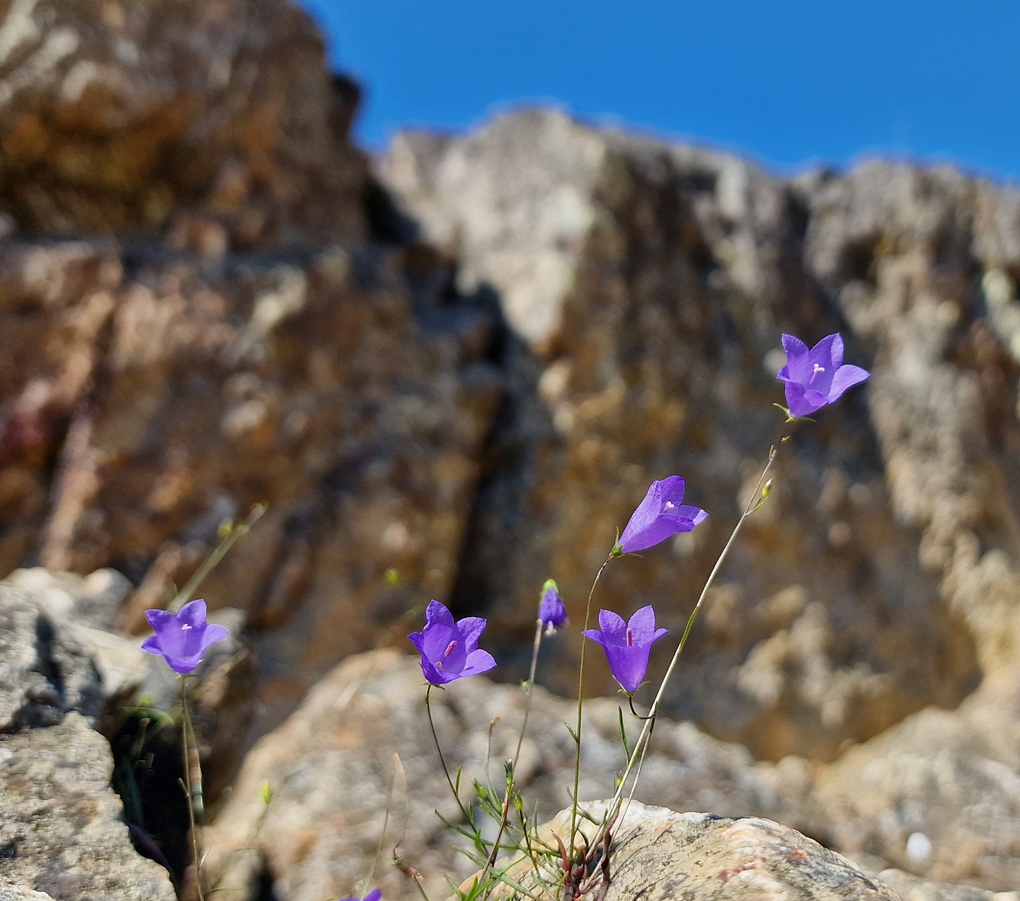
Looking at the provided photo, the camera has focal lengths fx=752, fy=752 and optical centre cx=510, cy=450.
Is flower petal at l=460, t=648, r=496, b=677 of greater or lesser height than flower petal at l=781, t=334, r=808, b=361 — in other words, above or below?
below

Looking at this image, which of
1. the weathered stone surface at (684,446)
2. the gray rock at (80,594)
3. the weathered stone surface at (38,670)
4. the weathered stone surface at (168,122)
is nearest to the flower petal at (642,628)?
the weathered stone surface at (38,670)

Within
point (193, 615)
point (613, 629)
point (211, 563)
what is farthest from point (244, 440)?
point (613, 629)

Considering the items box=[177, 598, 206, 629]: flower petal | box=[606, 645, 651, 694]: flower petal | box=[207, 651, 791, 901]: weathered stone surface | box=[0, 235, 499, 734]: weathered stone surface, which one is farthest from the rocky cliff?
box=[606, 645, 651, 694]: flower petal

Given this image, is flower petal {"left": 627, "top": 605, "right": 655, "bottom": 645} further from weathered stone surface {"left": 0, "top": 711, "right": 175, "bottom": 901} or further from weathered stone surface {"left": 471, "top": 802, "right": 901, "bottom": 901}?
weathered stone surface {"left": 0, "top": 711, "right": 175, "bottom": 901}

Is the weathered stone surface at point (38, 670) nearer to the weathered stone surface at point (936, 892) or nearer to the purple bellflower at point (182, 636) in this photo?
the purple bellflower at point (182, 636)

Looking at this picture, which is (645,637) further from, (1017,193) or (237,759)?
(1017,193)

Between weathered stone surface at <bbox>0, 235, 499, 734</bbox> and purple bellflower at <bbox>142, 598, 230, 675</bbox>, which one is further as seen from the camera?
weathered stone surface at <bbox>0, 235, 499, 734</bbox>
